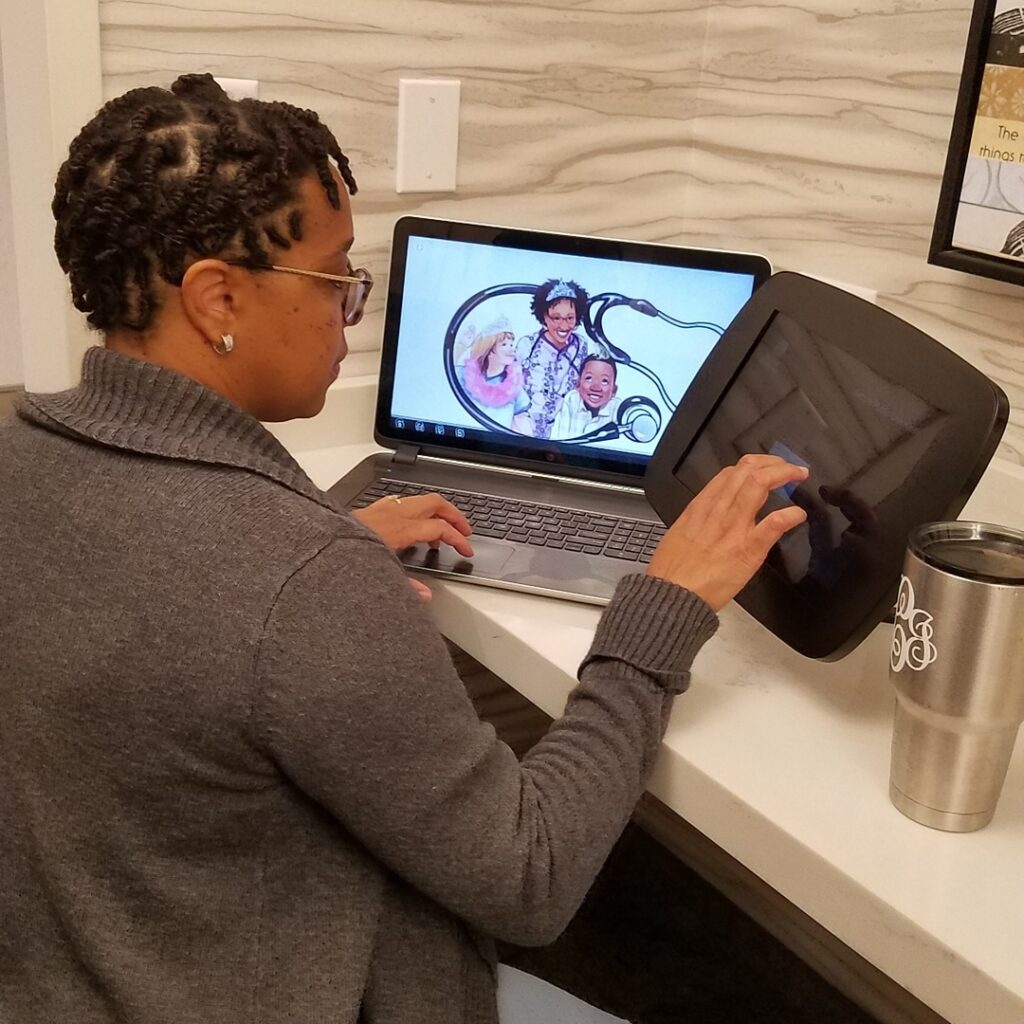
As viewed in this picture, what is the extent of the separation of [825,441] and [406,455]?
1.72ft

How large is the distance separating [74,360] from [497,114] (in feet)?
1.74

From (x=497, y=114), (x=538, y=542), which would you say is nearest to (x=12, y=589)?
(x=538, y=542)

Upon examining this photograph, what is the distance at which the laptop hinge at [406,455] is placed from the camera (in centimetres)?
127

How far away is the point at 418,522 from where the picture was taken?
3.44ft

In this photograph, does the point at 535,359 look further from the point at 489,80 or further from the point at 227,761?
the point at 227,761

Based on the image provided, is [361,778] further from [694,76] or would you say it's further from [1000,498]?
[694,76]

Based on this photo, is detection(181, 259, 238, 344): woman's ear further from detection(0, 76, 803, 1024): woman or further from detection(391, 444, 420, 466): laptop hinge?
detection(391, 444, 420, 466): laptop hinge

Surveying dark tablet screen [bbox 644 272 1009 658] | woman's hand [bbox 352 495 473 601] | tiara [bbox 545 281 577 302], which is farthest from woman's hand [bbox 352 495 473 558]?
tiara [bbox 545 281 577 302]

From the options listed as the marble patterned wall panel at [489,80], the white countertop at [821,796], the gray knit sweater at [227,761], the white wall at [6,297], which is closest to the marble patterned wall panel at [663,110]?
the marble patterned wall panel at [489,80]

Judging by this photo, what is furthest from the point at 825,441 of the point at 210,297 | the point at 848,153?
the point at 848,153

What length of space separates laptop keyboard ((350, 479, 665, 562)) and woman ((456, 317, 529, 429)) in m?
0.11

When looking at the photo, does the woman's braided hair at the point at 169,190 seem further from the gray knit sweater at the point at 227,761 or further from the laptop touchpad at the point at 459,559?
the laptop touchpad at the point at 459,559

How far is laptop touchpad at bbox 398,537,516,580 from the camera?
3.38ft

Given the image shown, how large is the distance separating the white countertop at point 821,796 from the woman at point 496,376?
0.29 m
